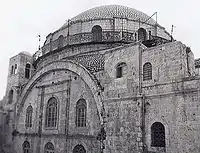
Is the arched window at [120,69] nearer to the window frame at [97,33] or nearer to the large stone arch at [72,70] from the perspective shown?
the large stone arch at [72,70]

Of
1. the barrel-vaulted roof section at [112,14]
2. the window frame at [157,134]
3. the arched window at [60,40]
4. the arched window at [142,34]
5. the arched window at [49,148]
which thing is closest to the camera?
the window frame at [157,134]

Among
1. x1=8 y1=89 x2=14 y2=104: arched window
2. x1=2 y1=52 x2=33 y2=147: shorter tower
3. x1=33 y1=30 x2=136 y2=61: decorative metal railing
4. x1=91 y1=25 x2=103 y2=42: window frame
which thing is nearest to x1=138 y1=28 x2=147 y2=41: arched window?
→ x1=33 y1=30 x2=136 y2=61: decorative metal railing

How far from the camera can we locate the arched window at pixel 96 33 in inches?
765

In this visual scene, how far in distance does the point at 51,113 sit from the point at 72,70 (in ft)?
13.2

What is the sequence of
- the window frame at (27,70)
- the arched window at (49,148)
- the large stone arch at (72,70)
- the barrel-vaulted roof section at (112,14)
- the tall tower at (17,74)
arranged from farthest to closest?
the window frame at (27,70), the tall tower at (17,74), the barrel-vaulted roof section at (112,14), the arched window at (49,148), the large stone arch at (72,70)

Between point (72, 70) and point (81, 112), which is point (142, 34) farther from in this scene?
point (81, 112)

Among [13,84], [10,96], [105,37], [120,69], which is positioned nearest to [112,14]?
[105,37]

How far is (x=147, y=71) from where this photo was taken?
473 inches

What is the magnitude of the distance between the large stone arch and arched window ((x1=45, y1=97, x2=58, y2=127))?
2.61 metres

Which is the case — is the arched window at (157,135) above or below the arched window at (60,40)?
below

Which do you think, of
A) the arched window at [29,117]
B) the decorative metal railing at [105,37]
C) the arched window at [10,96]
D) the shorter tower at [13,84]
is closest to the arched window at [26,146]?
the arched window at [29,117]

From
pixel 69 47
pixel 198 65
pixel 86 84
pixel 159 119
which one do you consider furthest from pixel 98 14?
pixel 159 119

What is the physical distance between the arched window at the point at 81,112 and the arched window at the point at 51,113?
258cm

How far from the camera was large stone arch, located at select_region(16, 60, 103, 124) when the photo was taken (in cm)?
1404
